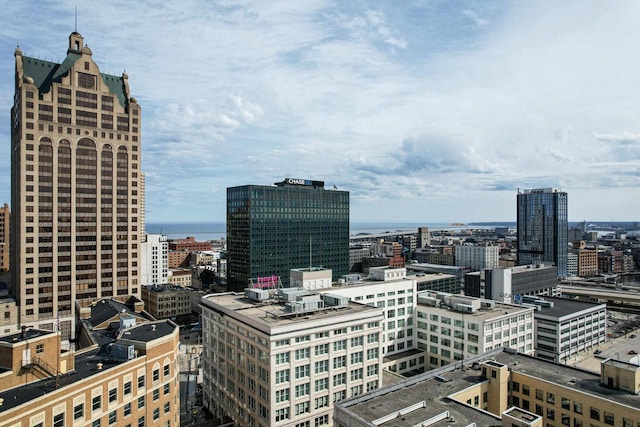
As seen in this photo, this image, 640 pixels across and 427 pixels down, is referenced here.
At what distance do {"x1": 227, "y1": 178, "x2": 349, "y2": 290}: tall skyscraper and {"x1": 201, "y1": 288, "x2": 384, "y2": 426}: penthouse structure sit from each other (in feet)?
258

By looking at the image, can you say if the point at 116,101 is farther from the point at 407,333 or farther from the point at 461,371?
the point at 461,371

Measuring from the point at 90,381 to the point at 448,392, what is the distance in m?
42.1

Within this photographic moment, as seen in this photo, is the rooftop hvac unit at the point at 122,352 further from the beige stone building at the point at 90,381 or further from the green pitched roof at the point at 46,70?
the green pitched roof at the point at 46,70

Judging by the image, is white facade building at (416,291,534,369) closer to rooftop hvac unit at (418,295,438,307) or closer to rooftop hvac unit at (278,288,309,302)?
rooftop hvac unit at (418,295,438,307)

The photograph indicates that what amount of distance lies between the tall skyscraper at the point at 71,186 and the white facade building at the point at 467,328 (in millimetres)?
88401

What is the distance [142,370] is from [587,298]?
207137 millimetres

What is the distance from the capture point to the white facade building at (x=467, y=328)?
94.2m

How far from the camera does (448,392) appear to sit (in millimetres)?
52844

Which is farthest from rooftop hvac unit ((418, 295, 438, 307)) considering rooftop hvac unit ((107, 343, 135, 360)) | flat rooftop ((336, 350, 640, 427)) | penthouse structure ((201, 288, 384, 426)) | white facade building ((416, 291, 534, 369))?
rooftop hvac unit ((107, 343, 135, 360))

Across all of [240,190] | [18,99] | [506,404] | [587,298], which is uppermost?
[18,99]

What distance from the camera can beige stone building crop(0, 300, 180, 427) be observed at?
41281 mm

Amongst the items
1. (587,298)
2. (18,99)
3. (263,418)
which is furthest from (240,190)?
(587,298)

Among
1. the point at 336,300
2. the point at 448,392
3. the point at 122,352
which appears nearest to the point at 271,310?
the point at 336,300

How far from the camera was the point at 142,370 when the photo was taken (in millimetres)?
52406
